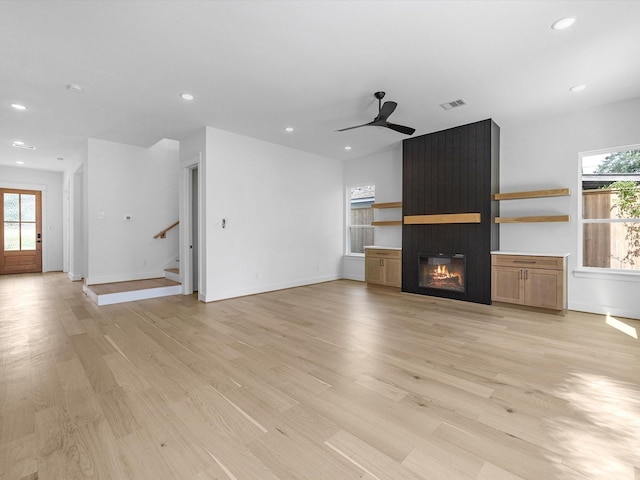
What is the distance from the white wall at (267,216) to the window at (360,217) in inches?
11.5

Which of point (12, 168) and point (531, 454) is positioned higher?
point (12, 168)

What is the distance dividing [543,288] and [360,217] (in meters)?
4.08

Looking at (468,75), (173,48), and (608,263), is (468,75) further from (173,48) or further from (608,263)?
(608,263)

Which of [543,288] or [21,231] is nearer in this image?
[543,288]

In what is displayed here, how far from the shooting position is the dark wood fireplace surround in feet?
15.6

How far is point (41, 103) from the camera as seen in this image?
4.05 metres

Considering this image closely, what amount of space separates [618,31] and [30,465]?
518 cm

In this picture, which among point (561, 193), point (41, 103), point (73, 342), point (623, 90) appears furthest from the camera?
point (561, 193)

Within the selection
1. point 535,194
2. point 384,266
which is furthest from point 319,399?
point 535,194

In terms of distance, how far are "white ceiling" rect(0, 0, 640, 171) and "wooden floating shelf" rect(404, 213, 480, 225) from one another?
1502 millimetres

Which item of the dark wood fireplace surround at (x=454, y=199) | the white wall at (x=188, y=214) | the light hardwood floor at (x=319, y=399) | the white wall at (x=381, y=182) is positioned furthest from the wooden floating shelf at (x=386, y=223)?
the white wall at (x=188, y=214)

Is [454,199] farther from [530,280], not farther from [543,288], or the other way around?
[543,288]

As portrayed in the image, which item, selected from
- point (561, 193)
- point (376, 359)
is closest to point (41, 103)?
point (376, 359)

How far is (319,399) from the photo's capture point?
2104 mm
